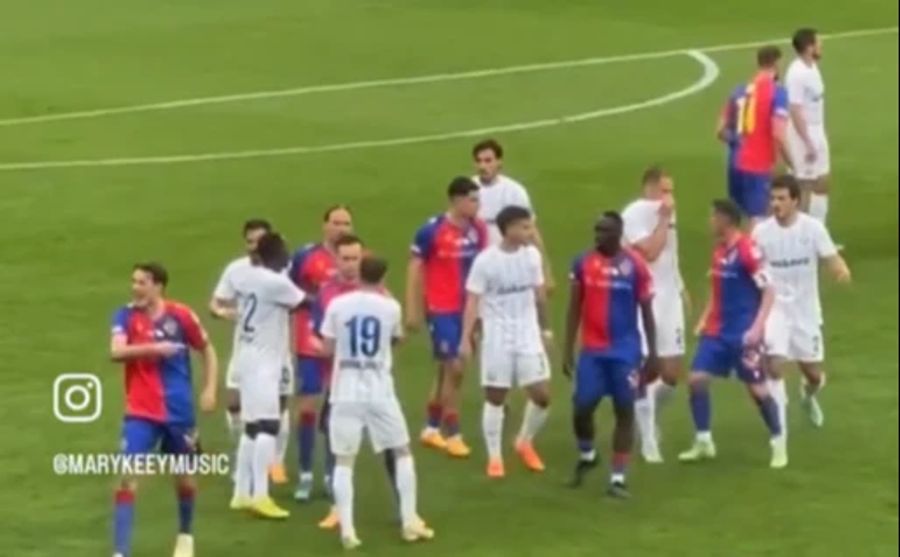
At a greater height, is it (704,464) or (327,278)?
(327,278)

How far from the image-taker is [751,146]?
15750mm

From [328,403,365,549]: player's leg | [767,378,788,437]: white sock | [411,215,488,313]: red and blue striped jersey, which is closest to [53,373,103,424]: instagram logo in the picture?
[411,215,488,313]: red and blue striped jersey

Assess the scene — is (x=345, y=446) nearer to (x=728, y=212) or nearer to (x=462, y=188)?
(x=462, y=188)

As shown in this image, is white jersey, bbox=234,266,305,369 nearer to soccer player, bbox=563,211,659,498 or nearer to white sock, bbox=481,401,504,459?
white sock, bbox=481,401,504,459

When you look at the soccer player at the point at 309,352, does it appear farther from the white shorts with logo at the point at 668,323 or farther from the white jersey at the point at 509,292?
the white shorts with logo at the point at 668,323

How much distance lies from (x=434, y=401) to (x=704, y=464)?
1535 millimetres

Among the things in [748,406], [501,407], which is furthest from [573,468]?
[748,406]

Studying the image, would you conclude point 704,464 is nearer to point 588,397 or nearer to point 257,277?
point 588,397

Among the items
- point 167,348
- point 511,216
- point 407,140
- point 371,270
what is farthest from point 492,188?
point 407,140

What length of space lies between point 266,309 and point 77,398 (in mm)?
2462

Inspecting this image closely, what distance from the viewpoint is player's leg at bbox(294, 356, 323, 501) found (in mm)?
11625

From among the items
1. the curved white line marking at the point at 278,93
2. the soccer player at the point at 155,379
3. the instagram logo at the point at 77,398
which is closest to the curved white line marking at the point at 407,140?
the curved white line marking at the point at 278,93

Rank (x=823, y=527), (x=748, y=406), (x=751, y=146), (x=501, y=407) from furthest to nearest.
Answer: (x=751, y=146)
(x=748, y=406)
(x=501, y=407)
(x=823, y=527)

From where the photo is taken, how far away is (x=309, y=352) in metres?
11.7
